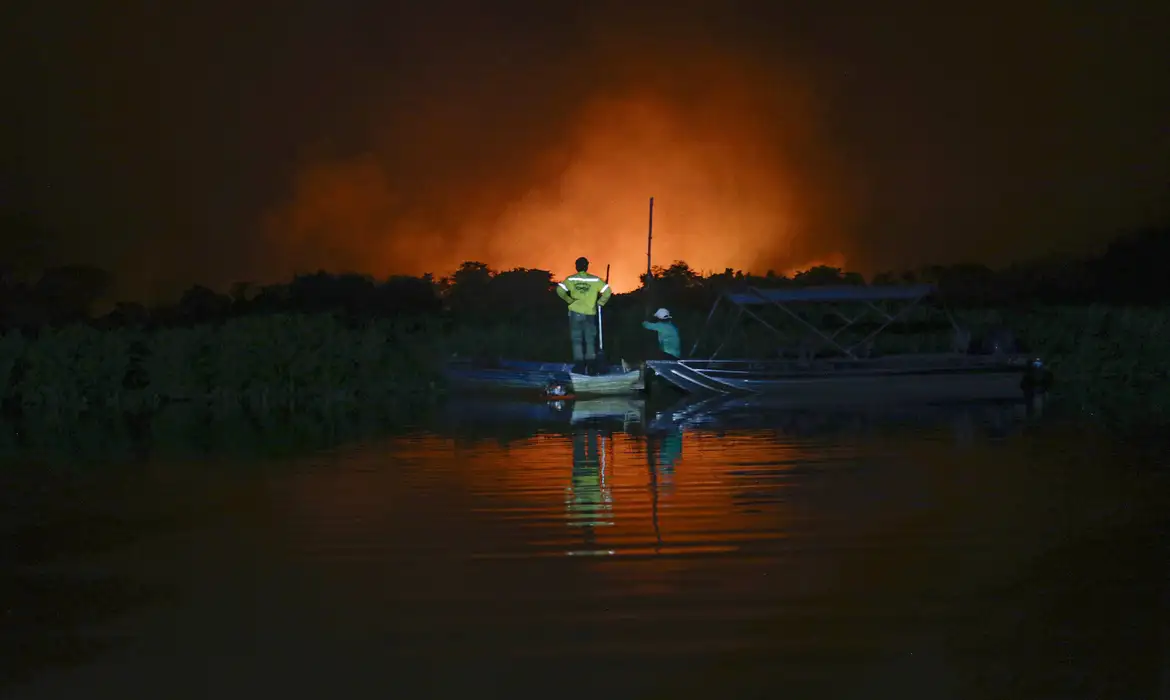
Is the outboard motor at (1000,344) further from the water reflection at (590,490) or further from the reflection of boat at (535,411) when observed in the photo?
the water reflection at (590,490)

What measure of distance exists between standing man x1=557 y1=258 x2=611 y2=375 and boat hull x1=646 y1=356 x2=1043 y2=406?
3.58ft

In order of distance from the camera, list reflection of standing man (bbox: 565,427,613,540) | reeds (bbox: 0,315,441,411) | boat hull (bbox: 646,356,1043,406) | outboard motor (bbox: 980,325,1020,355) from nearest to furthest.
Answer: reflection of standing man (bbox: 565,427,613,540) → boat hull (bbox: 646,356,1043,406) → outboard motor (bbox: 980,325,1020,355) → reeds (bbox: 0,315,441,411)

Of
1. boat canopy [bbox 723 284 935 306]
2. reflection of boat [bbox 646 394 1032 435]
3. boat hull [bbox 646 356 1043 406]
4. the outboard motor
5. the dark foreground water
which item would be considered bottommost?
the dark foreground water

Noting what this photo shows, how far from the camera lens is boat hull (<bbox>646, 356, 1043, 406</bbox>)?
68.4 ft

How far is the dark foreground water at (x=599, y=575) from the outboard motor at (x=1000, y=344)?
9.34m

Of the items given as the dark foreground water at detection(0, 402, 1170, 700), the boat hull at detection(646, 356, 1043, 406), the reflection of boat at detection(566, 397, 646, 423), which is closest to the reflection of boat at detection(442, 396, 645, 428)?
the reflection of boat at detection(566, 397, 646, 423)

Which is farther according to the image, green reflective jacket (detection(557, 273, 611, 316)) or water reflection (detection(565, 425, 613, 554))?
green reflective jacket (detection(557, 273, 611, 316))

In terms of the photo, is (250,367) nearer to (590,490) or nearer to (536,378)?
(536,378)

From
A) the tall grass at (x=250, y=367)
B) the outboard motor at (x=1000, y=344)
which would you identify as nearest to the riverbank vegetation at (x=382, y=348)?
the tall grass at (x=250, y=367)

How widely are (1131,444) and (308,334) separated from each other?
53.9 feet

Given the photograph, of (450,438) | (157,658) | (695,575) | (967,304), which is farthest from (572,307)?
(967,304)

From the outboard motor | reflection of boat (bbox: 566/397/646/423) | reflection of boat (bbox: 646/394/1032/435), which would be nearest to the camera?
reflection of boat (bbox: 646/394/1032/435)

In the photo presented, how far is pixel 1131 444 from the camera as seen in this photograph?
13.6 m

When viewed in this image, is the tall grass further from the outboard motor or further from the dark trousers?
the dark trousers
